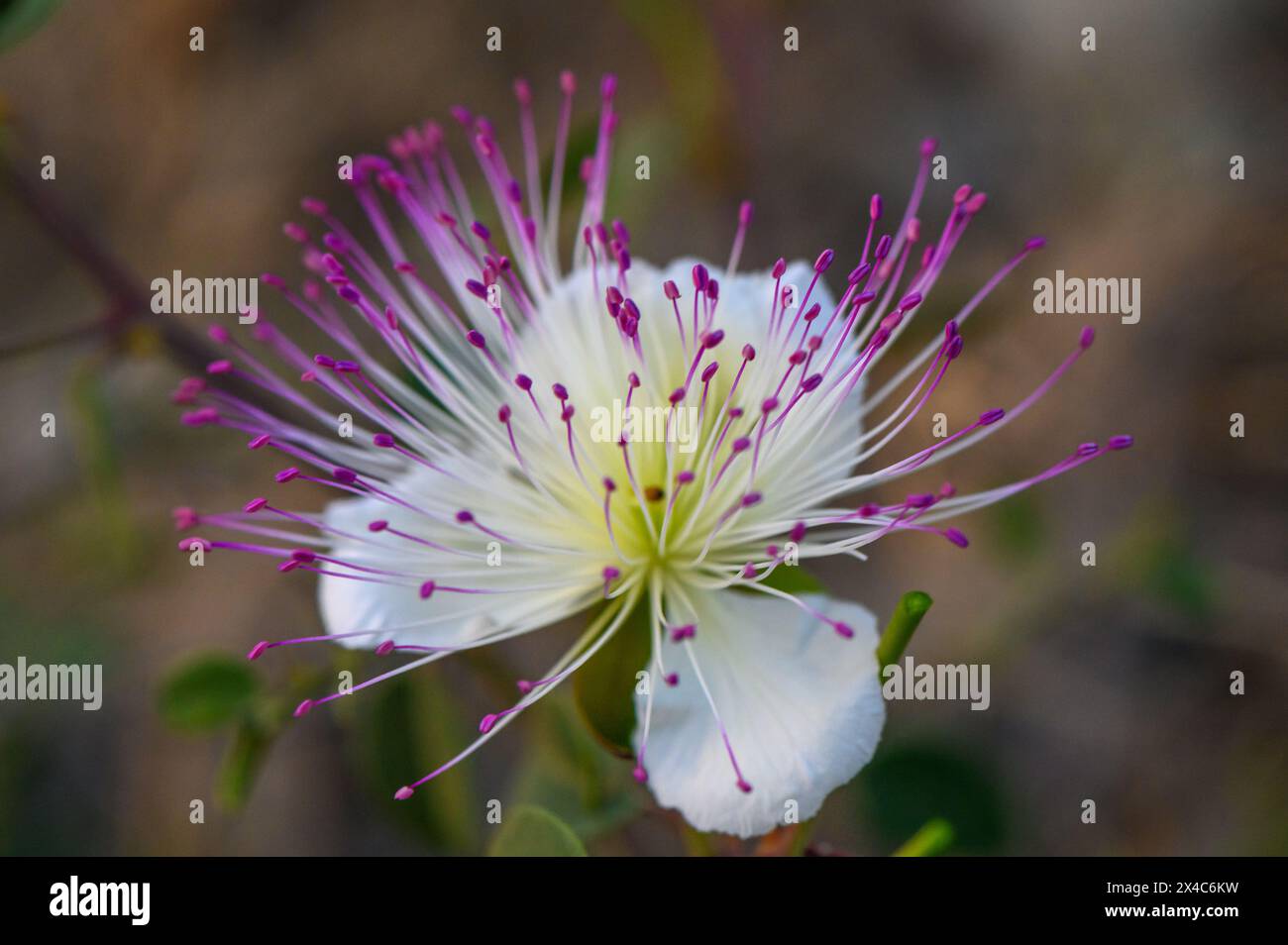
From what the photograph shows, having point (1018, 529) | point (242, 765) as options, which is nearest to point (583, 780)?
point (242, 765)

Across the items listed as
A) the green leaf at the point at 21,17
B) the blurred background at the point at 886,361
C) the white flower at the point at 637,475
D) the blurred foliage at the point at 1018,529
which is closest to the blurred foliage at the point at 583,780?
the white flower at the point at 637,475

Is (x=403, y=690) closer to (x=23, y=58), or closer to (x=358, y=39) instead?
(x=358, y=39)

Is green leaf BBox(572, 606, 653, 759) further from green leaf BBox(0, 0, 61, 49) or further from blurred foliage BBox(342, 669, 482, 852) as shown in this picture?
green leaf BBox(0, 0, 61, 49)

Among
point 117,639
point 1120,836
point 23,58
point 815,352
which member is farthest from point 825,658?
point 23,58

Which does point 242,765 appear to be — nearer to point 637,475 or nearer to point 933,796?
point 637,475

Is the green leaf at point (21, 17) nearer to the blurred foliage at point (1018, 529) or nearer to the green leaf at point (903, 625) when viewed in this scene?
the green leaf at point (903, 625)

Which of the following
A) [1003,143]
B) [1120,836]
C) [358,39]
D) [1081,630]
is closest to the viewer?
[1120,836]
